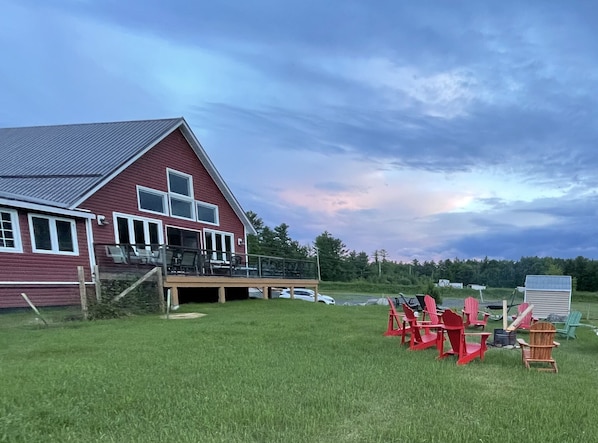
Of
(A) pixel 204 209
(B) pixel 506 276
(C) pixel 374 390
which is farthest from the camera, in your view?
(B) pixel 506 276

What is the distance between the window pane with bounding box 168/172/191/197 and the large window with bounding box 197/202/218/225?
105cm

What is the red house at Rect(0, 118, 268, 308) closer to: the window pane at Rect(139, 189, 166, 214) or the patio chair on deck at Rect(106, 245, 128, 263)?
the window pane at Rect(139, 189, 166, 214)

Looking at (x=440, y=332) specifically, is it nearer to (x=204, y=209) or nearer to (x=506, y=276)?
(x=204, y=209)

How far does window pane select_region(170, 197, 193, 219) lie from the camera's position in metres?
19.0

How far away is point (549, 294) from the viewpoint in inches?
621

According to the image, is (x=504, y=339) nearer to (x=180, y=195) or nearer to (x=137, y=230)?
(x=137, y=230)

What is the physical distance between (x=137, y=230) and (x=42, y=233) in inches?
166

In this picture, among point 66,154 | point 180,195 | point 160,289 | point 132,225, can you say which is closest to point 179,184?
point 180,195

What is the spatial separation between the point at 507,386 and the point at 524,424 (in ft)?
4.71

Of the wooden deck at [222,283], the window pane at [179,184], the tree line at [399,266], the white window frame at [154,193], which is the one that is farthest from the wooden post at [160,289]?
the tree line at [399,266]

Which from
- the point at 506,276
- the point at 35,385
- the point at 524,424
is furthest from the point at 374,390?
the point at 506,276

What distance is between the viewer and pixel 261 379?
4906mm

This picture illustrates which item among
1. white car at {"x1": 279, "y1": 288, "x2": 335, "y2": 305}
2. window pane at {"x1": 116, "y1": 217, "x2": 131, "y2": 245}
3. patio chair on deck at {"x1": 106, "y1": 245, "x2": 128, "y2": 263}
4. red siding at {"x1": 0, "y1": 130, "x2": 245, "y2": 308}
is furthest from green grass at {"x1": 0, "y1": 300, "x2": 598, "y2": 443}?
white car at {"x1": 279, "y1": 288, "x2": 335, "y2": 305}

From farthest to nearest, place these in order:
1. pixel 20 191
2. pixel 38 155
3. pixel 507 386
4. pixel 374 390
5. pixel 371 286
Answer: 1. pixel 371 286
2. pixel 38 155
3. pixel 20 191
4. pixel 507 386
5. pixel 374 390
